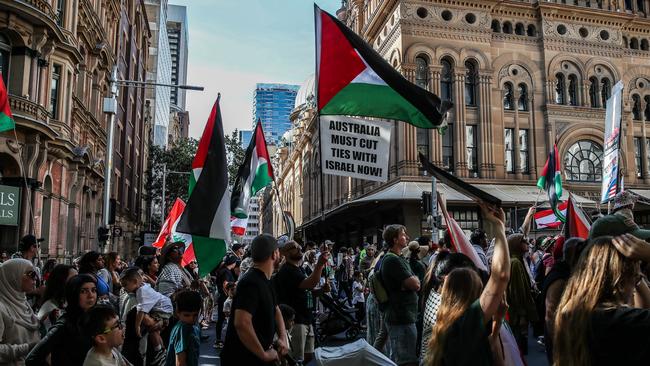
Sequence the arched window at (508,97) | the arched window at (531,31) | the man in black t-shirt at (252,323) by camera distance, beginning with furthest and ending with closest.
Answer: the arched window at (531,31) → the arched window at (508,97) → the man in black t-shirt at (252,323)

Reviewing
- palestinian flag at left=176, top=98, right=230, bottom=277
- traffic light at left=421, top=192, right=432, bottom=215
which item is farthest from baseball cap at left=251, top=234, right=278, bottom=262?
traffic light at left=421, top=192, right=432, bottom=215

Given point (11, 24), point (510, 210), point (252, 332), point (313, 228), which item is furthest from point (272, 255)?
point (313, 228)

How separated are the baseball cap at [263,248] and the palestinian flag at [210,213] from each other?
2.30 meters

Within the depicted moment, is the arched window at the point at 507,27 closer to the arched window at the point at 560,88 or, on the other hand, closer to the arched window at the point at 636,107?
the arched window at the point at 560,88

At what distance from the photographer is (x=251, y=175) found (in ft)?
31.8

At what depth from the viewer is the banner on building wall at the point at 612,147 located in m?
11.2

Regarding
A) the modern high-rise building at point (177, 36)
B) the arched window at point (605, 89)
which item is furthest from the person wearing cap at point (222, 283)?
the modern high-rise building at point (177, 36)

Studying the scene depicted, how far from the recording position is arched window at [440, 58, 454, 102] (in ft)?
107

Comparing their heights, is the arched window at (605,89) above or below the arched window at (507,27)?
below

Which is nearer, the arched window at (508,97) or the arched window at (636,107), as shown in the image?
the arched window at (508,97)

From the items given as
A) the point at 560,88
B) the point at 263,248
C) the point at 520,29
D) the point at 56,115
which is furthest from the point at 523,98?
the point at 263,248

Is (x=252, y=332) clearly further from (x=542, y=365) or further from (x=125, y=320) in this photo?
(x=542, y=365)

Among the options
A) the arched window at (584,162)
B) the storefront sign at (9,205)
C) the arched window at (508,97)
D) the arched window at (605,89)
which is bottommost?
the storefront sign at (9,205)

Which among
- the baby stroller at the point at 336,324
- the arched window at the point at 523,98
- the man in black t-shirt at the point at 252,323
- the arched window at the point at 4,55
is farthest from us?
the arched window at the point at 523,98
